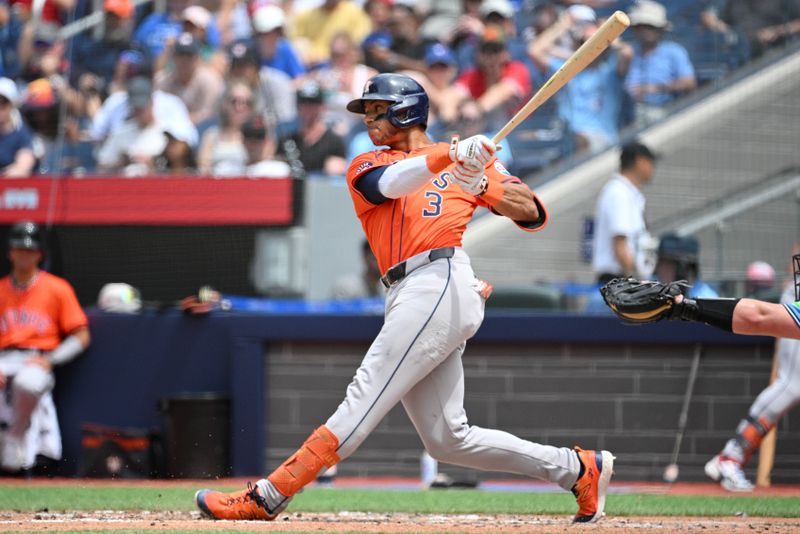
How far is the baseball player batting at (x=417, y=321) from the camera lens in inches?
206

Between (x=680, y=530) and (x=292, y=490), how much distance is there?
1.63 m

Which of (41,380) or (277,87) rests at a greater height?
(277,87)

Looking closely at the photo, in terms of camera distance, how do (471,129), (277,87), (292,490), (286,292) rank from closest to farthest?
(292,490) < (286,292) < (471,129) < (277,87)

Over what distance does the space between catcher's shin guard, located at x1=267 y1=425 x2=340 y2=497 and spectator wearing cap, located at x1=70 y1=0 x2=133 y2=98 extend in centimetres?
729

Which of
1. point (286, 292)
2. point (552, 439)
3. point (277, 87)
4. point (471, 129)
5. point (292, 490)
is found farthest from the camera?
point (277, 87)

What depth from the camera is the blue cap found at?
461 inches

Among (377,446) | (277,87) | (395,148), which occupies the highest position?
(277,87)

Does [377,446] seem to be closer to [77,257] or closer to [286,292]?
Answer: [286,292]

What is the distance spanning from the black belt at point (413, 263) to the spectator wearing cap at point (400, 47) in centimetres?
684

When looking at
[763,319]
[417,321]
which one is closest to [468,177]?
[417,321]

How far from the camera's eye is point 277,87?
11523 millimetres

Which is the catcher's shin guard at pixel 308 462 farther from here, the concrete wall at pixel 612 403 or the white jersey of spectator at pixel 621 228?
the white jersey of spectator at pixel 621 228

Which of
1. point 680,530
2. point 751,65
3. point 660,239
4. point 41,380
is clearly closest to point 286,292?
point 41,380

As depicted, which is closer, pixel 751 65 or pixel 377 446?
pixel 377 446
